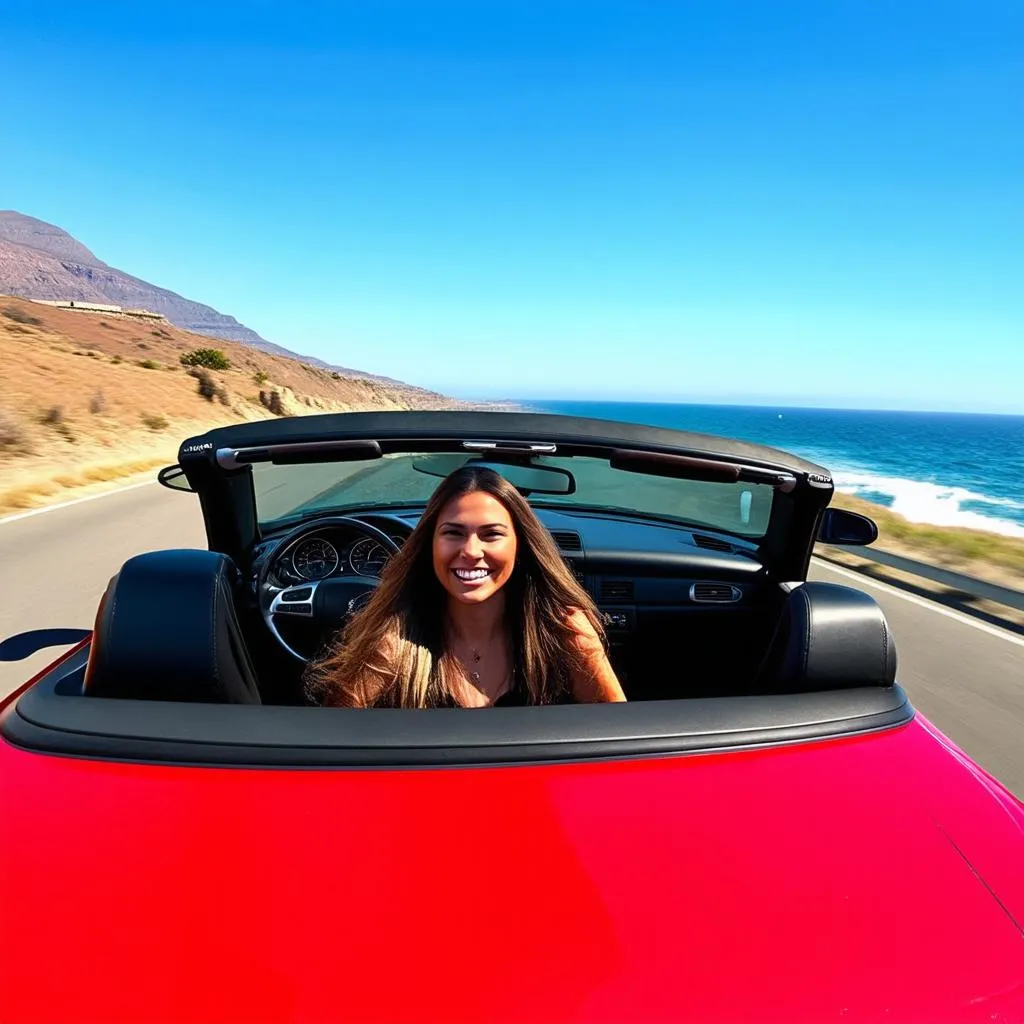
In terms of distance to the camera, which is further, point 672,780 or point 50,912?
point 672,780

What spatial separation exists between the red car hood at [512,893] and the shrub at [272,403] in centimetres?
4224

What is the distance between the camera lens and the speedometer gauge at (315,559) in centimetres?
356

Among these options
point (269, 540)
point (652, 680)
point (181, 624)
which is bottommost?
point (652, 680)

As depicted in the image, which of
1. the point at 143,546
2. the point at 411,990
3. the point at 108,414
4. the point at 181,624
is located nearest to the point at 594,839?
the point at 411,990

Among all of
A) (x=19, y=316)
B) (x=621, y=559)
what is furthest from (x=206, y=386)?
(x=621, y=559)

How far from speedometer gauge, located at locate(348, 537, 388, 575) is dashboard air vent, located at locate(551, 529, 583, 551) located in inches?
40.0

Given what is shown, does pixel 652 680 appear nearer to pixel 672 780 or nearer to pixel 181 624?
pixel 672 780

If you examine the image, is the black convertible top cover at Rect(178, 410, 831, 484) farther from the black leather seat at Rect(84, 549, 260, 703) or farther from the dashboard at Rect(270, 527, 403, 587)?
the dashboard at Rect(270, 527, 403, 587)

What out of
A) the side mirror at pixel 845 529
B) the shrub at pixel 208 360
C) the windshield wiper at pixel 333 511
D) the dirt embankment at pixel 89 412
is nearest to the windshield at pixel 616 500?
the windshield wiper at pixel 333 511

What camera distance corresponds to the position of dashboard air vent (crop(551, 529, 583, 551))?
4.21 m

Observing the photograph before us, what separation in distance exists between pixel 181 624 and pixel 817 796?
131 centimetres

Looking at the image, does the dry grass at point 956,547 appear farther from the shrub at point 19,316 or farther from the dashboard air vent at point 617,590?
the shrub at point 19,316

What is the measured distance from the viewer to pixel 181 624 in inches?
65.6

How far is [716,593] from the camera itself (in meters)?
4.04
